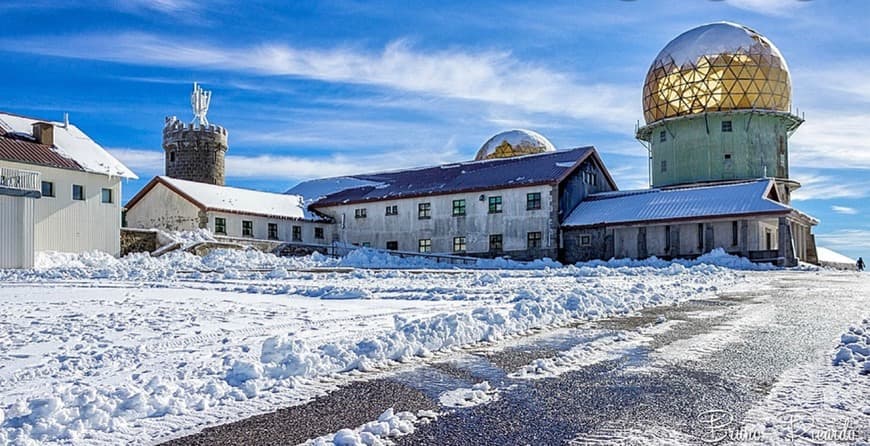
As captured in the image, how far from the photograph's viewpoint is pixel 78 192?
29.7m

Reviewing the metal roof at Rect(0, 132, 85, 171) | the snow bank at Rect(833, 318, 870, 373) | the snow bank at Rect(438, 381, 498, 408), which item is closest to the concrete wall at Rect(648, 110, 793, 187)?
the metal roof at Rect(0, 132, 85, 171)

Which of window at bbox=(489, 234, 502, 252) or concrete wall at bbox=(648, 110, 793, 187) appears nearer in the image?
window at bbox=(489, 234, 502, 252)

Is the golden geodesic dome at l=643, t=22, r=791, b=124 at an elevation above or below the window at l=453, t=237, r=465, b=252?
above

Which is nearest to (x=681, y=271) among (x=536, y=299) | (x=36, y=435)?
(x=536, y=299)

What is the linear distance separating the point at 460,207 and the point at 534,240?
502 cm

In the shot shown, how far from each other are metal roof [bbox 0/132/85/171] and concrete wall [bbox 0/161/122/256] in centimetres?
25

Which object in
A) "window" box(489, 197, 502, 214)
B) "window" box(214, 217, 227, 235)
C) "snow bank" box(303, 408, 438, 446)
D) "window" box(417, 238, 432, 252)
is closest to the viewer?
"snow bank" box(303, 408, 438, 446)

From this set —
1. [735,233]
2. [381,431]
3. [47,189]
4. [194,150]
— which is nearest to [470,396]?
[381,431]

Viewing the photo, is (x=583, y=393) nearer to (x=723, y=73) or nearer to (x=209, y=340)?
(x=209, y=340)

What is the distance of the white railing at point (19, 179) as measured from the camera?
25.0 metres

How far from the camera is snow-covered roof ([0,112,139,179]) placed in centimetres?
3011

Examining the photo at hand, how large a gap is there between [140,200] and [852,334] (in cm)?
4141

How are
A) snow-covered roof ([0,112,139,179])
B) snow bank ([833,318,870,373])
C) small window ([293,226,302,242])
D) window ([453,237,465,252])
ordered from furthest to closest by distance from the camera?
1. small window ([293,226,302,242])
2. window ([453,237,465,252])
3. snow-covered roof ([0,112,139,179])
4. snow bank ([833,318,870,373])

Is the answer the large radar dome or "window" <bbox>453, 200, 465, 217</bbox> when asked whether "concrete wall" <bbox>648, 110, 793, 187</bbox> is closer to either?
the large radar dome
